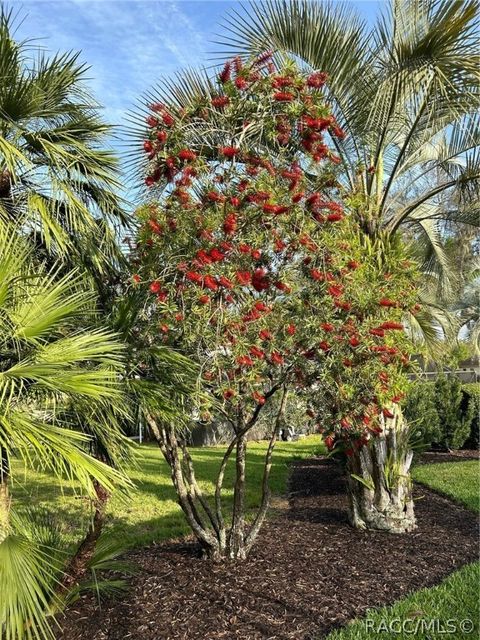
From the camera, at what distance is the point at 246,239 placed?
3.13 meters

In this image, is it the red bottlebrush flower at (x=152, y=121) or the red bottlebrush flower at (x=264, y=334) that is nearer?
the red bottlebrush flower at (x=264, y=334)

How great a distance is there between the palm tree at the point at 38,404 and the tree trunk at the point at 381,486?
2971 millimetres

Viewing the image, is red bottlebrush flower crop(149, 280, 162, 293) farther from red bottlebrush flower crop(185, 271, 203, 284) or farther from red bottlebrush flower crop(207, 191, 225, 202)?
red bottlebrush flower crop(207, 191, 225, 202)

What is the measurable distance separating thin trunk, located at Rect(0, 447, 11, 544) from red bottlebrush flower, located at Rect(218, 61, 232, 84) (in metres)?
→ 2.40

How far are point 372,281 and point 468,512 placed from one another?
320cm

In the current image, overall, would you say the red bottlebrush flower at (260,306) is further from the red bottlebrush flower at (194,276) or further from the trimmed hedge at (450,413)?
the trimmed hedge at (450,413)

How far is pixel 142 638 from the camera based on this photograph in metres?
3.11

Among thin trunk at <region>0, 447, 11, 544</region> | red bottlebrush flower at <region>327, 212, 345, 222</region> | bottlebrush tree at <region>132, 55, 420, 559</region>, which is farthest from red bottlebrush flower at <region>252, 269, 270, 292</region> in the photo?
thin trunk at <region>0, 447, 11, 544</region>

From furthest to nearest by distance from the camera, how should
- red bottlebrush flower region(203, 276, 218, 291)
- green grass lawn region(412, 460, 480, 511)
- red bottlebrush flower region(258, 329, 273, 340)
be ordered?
1. green grass lawn region(412, 460, 480, 511)
2. red bottlebrush flower region(258, 329, 273, 340)
3. red bottlebrush flower region(203, 276, 218, 291)

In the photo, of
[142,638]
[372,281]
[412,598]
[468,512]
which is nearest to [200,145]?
[372,281]

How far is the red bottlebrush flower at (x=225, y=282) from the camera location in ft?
9.70

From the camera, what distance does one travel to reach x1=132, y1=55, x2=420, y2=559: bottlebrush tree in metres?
3.08

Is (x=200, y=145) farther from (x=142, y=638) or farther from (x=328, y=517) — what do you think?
(x=328, y=517)

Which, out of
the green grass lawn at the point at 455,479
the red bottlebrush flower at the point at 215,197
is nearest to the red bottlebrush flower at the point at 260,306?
the red bottlebrush flower at the point at 215,197
